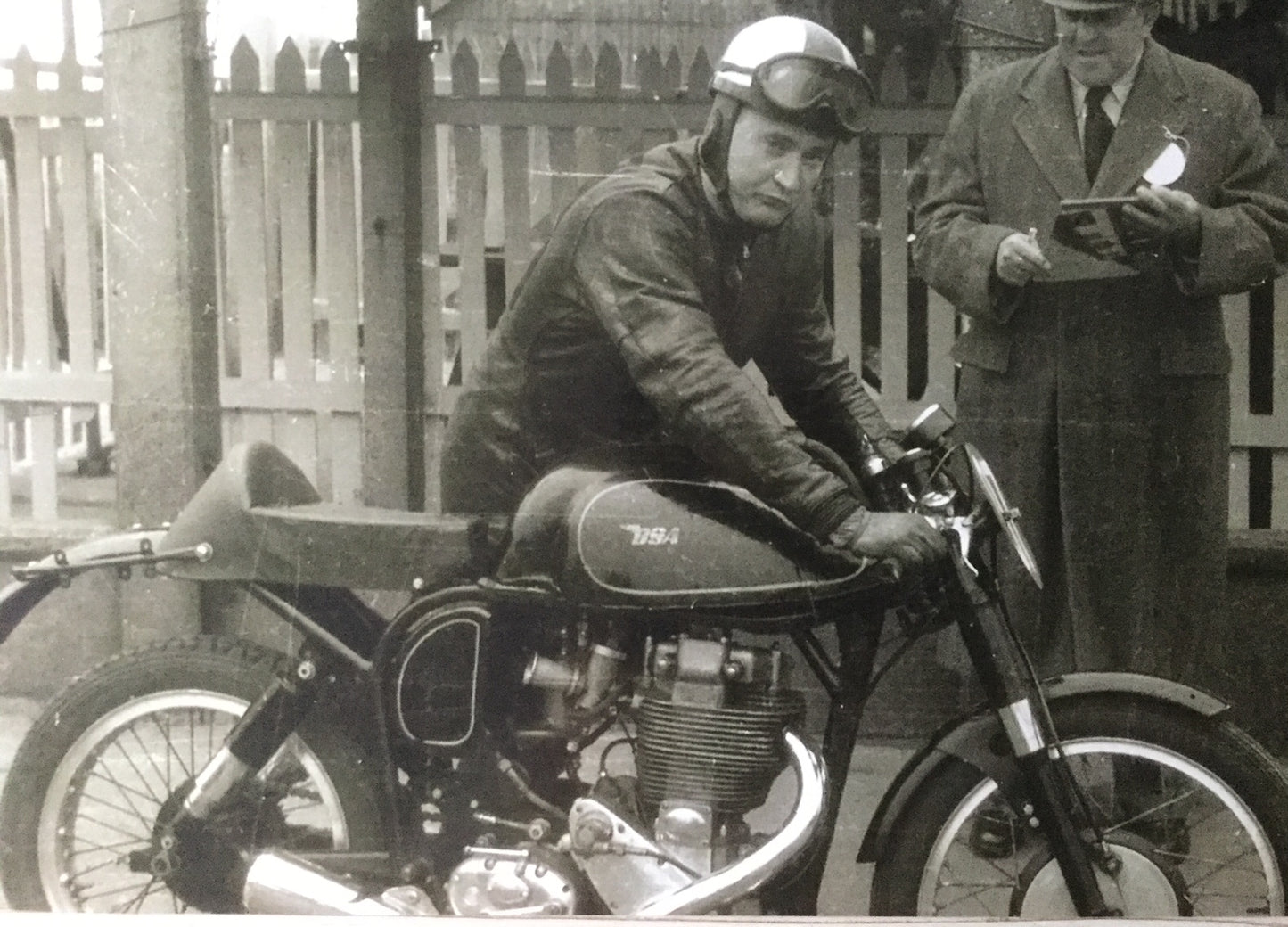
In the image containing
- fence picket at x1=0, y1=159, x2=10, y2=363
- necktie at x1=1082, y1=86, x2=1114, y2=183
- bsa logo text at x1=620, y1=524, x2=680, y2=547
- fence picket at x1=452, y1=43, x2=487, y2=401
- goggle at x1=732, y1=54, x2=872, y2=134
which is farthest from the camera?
fence picket at x1=0, y1=159, x2=10, y2=363

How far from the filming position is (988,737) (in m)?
2.71

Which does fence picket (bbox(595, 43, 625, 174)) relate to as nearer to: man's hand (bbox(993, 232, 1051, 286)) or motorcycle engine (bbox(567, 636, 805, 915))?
man's hand (bbox(993, 232, 1051, 286))

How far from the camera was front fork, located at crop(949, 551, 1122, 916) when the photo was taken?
8.74ft

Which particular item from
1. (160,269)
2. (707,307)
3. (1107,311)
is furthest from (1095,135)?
(160,269)

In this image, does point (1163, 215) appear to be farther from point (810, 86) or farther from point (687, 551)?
point (687, 551)

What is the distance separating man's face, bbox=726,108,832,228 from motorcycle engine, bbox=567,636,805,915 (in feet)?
2.77

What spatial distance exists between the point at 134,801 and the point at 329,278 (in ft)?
3.79

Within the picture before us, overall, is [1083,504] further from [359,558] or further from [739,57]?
[359,558]

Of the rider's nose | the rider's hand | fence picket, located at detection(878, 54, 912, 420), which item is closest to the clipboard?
fence picket, located at detection(878, 54, 912, 420)

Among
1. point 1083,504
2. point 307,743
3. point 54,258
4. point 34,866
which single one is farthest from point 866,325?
point 34,866

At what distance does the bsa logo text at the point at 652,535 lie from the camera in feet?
8.91

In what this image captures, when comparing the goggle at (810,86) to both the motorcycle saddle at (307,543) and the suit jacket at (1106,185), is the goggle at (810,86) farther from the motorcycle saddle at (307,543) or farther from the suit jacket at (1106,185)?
the motorcycle saddle at (307,543)

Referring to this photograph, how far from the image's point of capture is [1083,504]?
294cm

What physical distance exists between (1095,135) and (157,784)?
2314 mm
